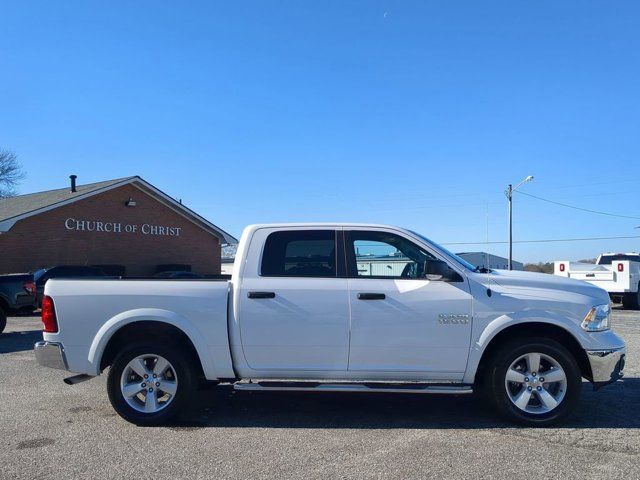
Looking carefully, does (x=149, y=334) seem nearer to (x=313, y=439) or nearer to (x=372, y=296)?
(x=313, y=439)

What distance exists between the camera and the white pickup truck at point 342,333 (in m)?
4.97

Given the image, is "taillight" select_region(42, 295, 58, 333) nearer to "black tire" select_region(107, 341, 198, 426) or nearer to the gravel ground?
"black tire" select_region(107, 341, 198, 426)

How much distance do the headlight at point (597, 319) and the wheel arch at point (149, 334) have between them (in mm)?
3573

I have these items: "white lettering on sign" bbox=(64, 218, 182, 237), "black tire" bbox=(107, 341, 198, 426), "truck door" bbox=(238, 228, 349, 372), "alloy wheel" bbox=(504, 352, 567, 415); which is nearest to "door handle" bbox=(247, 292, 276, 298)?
"truck door" bbox=(238, 228, 349, 372)

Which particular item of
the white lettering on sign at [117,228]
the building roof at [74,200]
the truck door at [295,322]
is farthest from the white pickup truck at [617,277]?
the white lettering on sign at [117,228]

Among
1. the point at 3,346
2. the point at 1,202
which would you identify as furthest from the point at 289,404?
the point at 1,202

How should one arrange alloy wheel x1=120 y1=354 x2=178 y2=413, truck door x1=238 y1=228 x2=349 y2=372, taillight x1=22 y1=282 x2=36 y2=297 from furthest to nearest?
taillight x1=22 y1=282 x2=36 y2=297 < alloy wheel x1=120 y1=354 x2=178 y2=413 < truck door x1=238 y1=228 x2=349 y2=372

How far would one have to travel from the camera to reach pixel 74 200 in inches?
940

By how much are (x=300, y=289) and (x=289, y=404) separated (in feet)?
5.14

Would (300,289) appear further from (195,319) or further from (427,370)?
(427,370)

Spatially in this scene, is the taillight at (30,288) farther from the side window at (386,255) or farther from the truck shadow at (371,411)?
the side window at (386,255)

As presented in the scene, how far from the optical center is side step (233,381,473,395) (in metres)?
4.89

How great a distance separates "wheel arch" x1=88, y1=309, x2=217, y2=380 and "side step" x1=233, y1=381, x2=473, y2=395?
46 centimetres

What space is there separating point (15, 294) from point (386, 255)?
10566 mm
